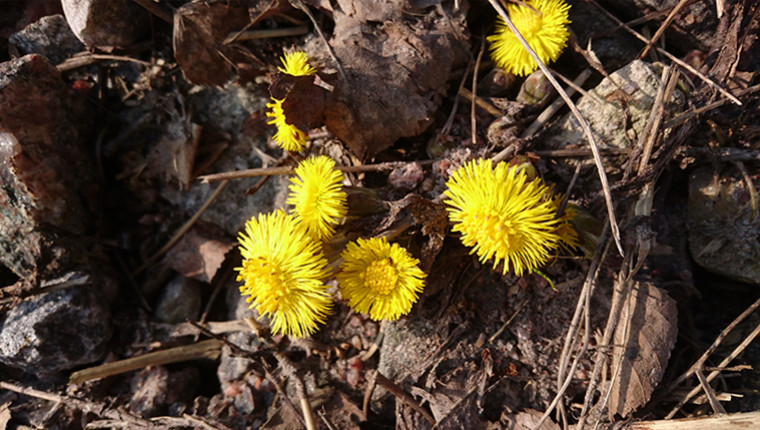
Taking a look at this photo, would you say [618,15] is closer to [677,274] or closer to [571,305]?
[677,274]

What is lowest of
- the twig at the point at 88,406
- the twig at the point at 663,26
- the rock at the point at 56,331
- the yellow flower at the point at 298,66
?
the twig at the point at 88,406

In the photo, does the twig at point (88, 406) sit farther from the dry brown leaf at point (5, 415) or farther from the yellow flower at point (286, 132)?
the yellow flower at point (286, 132)

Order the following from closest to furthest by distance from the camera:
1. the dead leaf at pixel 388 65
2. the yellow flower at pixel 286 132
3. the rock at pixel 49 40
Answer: the yellow flower at pixel 286 132 < the dead leaf at pixel 388 65 < the rock at pixel 49 40

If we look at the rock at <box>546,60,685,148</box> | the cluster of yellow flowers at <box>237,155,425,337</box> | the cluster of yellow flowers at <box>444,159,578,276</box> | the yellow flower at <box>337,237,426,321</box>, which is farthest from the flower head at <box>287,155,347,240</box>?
the rock at <box>546,60,685,148</box>

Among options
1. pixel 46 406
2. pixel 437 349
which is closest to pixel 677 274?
pixel 437 349

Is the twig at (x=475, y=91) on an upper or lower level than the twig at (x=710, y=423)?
upper

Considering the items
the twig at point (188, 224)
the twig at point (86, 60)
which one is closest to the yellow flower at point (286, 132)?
the twig at point (188, 224)

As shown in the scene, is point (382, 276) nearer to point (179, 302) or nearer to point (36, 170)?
point (179, 302)

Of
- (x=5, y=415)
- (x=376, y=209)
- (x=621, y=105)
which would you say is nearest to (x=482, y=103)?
(x=621, y=105)
